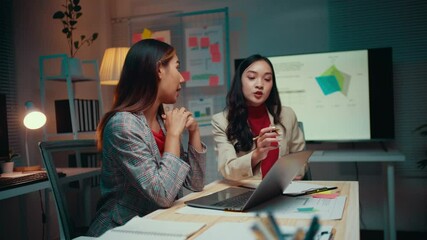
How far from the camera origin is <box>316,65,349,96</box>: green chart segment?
116 inches

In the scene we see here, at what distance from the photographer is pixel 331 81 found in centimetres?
297

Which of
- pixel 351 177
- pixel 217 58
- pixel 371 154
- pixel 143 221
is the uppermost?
pixel 217 58

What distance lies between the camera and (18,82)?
2.77m

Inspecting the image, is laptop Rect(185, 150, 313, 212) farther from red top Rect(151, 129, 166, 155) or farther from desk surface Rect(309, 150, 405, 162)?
desk surface Rect(309, 150, 405, 162)

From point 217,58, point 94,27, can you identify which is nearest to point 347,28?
point 217,58

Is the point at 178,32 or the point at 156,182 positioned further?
the point at 178,32

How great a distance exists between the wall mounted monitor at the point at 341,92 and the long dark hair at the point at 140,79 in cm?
192

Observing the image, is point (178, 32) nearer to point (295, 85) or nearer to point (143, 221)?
point (295, 85)

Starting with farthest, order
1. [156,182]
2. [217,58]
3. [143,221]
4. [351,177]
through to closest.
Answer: [217,58]
[351,177]
[156,182]
[143,221]

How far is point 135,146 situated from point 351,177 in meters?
2.48

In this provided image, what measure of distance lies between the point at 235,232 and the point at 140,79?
69 cm

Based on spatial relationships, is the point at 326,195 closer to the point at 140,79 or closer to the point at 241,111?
the point at 140,79

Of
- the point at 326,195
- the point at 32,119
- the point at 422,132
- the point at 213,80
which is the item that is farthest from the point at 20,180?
the point at 422,132

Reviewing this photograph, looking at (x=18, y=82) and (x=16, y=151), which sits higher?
(x=18, y=82)
